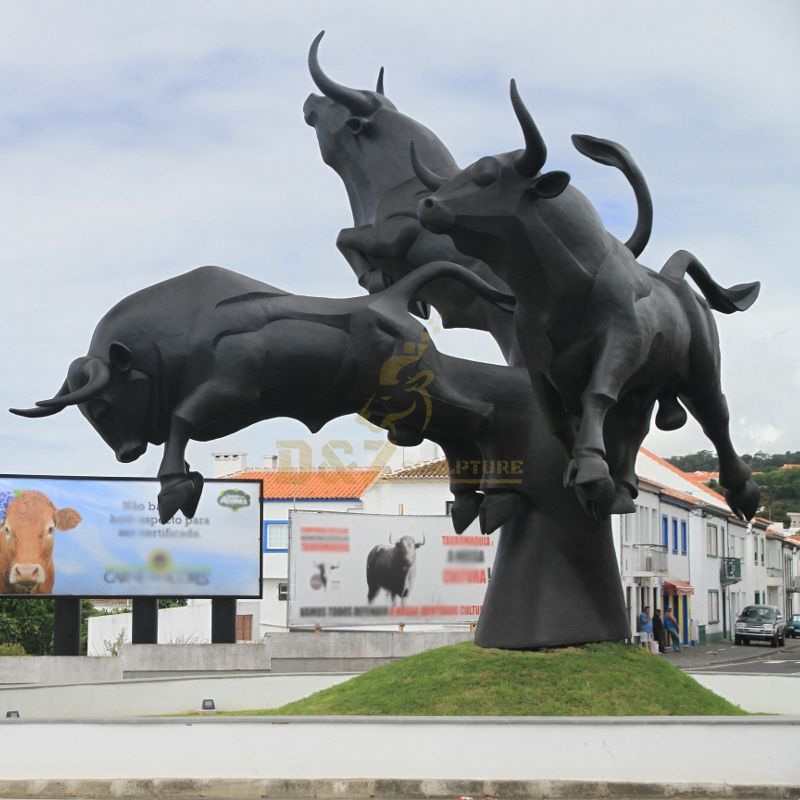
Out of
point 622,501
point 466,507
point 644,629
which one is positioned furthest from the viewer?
point 644,629

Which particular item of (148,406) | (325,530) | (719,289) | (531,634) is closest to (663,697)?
(531,634)

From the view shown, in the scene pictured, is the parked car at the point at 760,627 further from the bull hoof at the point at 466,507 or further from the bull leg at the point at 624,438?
the bull leg at the point at 624,438

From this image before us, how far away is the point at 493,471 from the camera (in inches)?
545

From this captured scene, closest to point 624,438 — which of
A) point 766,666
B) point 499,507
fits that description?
point 499,507

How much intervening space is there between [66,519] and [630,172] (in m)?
17.4

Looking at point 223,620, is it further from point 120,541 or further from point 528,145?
point 528,145

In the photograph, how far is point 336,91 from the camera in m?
15.2

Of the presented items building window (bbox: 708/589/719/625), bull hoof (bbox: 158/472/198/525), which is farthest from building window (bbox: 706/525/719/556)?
bull hoof (bbox: 158/472/198/525)

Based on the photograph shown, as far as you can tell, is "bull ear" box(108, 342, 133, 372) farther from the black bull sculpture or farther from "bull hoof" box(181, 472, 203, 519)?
"bull hoof" box(181, 472, 203, 519)

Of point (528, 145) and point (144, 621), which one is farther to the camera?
point (144, 621)

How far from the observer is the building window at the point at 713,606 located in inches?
2323

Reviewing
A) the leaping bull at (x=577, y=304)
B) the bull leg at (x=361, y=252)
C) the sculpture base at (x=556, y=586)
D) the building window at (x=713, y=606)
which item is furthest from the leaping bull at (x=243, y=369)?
the building window at (x=713, y=606)

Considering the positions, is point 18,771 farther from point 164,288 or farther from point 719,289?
point 719,289

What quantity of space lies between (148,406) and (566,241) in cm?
440
